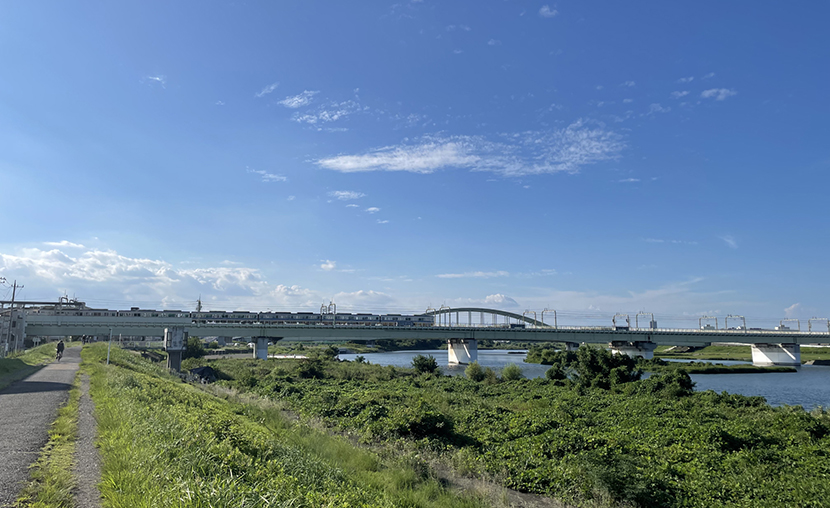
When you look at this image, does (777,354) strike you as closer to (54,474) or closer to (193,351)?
(193,351)

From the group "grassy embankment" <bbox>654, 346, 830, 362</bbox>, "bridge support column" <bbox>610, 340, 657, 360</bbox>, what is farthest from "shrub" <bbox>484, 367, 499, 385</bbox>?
"grassy embankment" <bbox>654, 346, 830, 362</bbox>

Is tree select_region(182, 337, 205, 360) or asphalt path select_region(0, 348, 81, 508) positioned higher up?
asphalt path select_region(0, 348, 81, 508)

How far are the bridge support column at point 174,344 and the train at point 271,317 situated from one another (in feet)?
107

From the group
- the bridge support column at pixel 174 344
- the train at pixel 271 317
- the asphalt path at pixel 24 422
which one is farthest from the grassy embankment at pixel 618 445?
the train at pixel 271 317

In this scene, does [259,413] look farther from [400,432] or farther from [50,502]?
[50,502]

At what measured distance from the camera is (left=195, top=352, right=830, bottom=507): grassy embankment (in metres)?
17.3

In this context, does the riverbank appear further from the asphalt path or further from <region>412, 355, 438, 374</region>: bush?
the asphalt path

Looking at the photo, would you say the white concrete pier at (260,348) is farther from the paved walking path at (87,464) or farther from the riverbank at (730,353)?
the riverbank at (730,353)

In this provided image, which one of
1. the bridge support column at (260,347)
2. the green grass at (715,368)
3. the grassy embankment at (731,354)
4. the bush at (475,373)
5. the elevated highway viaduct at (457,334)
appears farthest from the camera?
the grassy embankment at (731,354)

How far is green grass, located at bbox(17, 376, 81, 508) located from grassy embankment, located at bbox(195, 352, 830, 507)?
13125 millimetres

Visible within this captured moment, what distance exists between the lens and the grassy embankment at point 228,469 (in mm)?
8945

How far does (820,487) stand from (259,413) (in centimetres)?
2775

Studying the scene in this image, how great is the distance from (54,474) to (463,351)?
107287 millimetres

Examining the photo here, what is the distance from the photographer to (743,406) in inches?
1567
